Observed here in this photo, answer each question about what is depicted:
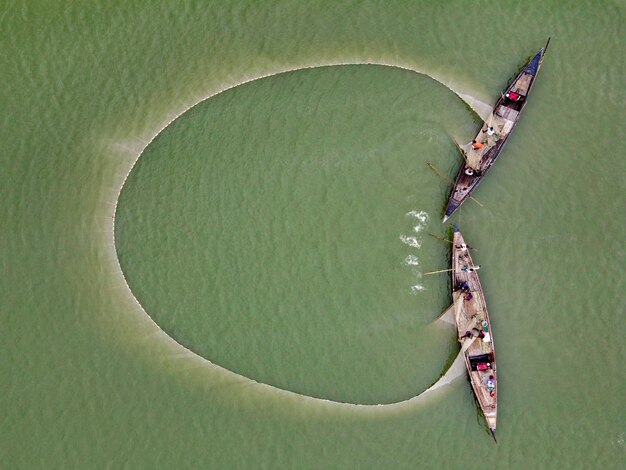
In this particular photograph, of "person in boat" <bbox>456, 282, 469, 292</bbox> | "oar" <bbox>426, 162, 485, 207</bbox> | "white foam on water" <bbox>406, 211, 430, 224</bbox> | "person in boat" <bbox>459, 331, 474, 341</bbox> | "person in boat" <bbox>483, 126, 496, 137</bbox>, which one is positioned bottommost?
"person in boat" <bbox>459, 331, 474, 341</bbox>

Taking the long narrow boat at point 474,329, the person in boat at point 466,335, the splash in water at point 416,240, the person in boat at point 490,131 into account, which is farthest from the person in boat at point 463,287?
the person in boat at point 490,131

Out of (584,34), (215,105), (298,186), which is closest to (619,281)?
(584,34)

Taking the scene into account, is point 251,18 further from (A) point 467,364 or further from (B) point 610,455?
(B) point 610,455

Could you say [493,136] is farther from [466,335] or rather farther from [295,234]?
[295,234]

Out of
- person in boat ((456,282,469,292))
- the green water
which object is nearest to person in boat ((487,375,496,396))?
the green water

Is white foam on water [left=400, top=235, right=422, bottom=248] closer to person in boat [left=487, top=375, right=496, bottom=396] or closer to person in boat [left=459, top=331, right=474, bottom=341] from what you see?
person in boat [left=459, top=331, right=474, bottom=341]

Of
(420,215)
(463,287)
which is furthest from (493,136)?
(463,287)

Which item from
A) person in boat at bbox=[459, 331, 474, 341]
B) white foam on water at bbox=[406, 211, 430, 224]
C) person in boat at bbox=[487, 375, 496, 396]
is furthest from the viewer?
white foam on water at bbox=[406, 211, 430, 224]
